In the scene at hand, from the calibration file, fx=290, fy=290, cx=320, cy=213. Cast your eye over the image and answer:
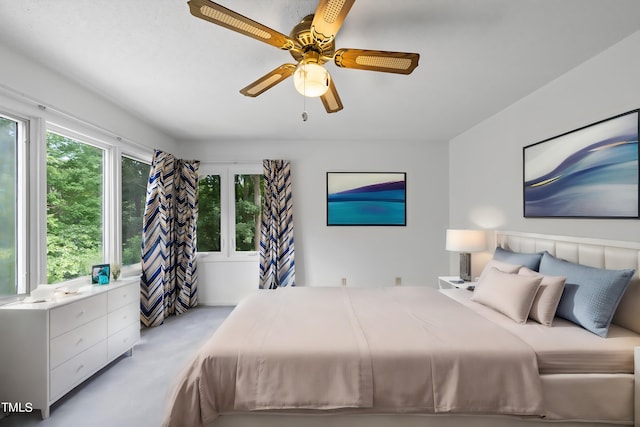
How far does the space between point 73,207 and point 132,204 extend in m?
0.87

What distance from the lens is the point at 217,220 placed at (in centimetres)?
449

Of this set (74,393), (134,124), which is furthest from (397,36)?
(74,393)

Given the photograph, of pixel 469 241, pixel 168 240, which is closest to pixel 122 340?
pixel 168 240

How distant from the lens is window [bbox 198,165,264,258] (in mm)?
4465

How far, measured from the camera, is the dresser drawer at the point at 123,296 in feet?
8.41

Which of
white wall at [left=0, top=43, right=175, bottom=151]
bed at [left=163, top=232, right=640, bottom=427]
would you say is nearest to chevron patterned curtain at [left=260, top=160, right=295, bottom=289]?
white wall at [left=0, top=43, right=175, bottom=151]

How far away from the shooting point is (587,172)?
219cm

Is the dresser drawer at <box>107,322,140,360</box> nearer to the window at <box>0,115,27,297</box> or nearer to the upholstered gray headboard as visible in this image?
the window at <box>0,115,27,297</box>

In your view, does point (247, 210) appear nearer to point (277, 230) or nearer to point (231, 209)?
point (231, 209)

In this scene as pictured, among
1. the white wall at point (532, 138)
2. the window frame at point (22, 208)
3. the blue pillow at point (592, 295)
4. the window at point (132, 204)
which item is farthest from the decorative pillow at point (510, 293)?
the window at point (132, 204)

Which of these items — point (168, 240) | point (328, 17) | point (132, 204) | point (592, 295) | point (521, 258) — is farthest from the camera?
point (168, 240)

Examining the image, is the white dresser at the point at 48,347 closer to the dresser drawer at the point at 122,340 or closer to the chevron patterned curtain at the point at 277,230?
the dresser drawer at the point at 122,340

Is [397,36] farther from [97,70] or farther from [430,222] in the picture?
[430,222]

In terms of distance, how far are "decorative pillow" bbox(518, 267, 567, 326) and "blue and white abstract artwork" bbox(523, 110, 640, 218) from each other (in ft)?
2.05
